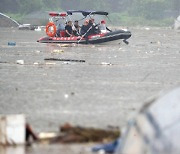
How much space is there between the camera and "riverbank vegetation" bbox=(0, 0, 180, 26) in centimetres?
11850

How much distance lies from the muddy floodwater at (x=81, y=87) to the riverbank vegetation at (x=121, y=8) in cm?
8563

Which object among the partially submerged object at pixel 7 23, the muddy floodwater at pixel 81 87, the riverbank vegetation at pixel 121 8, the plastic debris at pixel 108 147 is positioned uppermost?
the riverbank vegetation at pixel 121 8

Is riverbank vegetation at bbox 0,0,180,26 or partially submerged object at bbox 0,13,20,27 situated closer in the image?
partially submerged object at bbox 0,13,20,27

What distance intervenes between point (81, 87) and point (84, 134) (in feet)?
23.3

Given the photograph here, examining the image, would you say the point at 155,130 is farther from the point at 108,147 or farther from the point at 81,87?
the point at 81,87

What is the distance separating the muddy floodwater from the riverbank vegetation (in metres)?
85.6

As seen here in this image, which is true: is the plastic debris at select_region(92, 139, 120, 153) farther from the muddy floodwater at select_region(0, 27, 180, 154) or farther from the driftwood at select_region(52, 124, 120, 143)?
the driftwood at select_region(52, 124, 120, 143)

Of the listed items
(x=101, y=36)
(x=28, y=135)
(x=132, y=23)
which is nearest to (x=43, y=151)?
(x=28, y=135)

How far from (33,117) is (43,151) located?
3.05 metres

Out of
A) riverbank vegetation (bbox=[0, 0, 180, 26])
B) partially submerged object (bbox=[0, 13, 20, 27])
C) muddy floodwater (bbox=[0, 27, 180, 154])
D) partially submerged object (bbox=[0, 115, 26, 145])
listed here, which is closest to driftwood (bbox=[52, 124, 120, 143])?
muddy floodwater (bbox=[0, 27, 180, 154])

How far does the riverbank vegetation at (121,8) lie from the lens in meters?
118

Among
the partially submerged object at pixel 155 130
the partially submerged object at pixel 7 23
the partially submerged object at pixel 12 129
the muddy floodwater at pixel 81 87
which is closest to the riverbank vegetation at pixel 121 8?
the partially submerged object at pixel 7 23

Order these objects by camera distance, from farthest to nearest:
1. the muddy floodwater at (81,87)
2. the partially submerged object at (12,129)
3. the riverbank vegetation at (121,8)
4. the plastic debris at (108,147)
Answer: the riverbank vegetation at (121,8) < the muddy floodwater at (81,87) < the partially submerged object at (12,129) < the plastic debris at (108,147)

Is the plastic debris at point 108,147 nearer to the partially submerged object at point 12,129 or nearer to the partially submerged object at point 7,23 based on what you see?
the partially submerged object at point 12,129
